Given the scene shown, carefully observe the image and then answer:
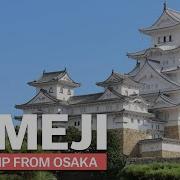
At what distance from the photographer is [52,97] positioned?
72.1 meters

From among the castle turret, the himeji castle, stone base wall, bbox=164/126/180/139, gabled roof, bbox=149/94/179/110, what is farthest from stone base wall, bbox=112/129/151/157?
the castle turret

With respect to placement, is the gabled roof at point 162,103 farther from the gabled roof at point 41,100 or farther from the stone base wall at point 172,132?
the gabled roof at point 41,100

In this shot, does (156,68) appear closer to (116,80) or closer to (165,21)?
(165,21)

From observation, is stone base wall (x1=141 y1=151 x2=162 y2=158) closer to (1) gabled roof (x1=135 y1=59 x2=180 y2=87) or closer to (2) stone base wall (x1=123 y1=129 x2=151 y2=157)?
(2) stone base wall (x1=123 y1=129 x2=151 y2=157)

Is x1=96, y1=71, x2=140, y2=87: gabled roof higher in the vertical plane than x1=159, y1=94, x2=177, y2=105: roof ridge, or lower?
higher

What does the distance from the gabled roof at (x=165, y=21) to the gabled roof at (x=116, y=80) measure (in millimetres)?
10276

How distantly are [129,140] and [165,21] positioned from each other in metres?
19.0

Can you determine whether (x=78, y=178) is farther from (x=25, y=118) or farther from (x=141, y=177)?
(x=25, y=118)

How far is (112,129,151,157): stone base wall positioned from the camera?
6544cm

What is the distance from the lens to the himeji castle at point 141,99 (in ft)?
217

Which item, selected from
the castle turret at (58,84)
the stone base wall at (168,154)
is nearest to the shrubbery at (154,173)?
the stone base wall at (168,154)

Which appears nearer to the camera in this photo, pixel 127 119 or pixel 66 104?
pixel 127 119

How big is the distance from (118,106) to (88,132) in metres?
30.1

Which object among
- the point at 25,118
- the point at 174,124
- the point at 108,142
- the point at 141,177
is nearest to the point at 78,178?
the point at 108,142
